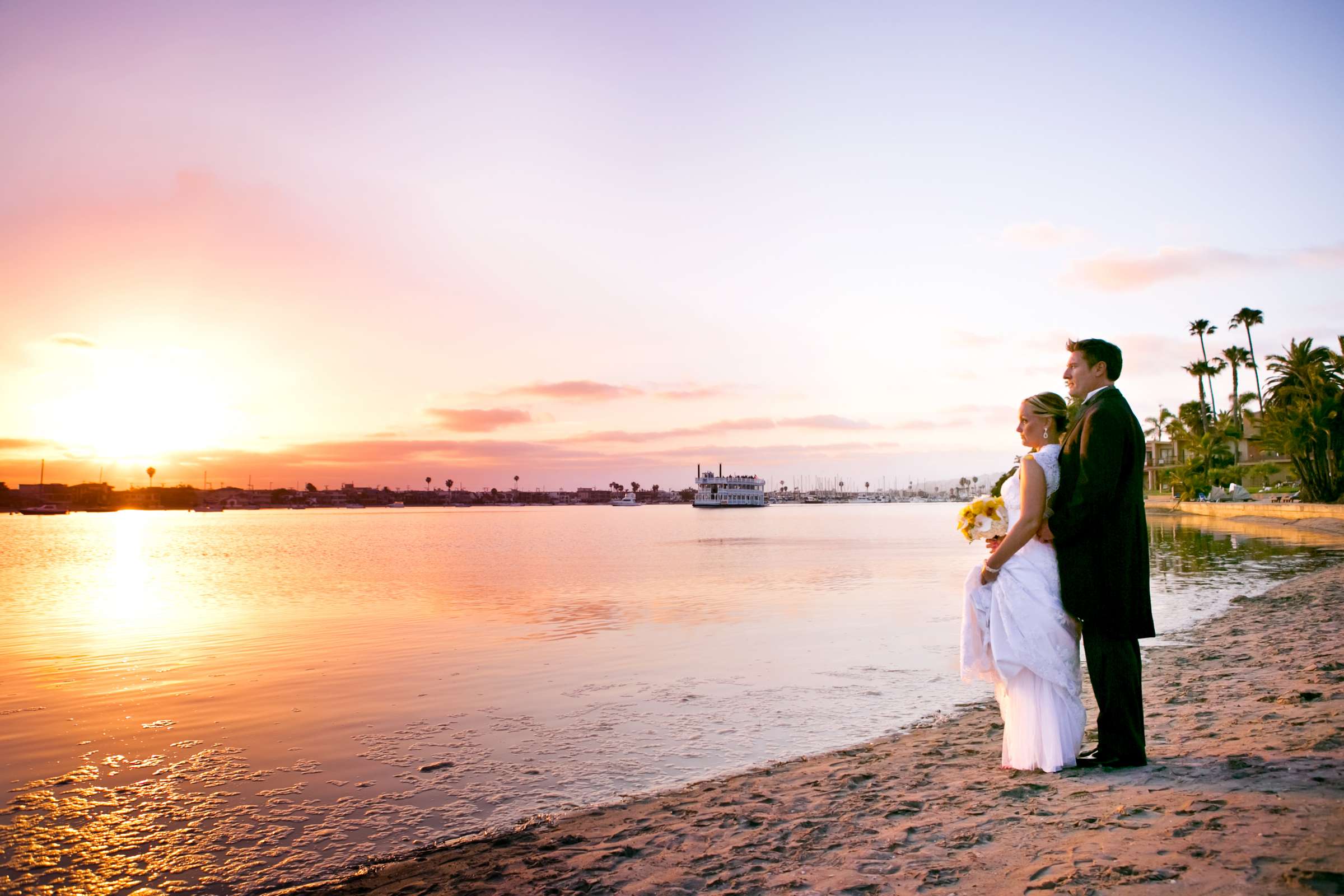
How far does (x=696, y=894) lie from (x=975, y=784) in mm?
2294

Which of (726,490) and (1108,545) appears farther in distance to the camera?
(726,490)

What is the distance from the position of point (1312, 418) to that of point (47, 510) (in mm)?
228887

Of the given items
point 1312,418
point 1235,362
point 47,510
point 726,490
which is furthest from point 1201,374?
point 47,510

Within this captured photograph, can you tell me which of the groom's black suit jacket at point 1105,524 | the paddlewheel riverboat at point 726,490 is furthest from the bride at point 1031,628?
Result: the paddlewheel riverboat at point 726,490

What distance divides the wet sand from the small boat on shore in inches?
A: 8981

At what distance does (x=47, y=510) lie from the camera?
609 ft

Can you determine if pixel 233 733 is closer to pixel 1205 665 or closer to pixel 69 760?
pixel 69 760

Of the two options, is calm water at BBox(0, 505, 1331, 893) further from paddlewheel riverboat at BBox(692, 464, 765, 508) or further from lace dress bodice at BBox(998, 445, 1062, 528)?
paddlewheel riverboat at BBox(692, 464, 765, 508)

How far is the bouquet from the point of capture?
16.9 ft

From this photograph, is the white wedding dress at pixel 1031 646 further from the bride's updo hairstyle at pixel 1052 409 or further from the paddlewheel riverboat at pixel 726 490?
the paddlewheel riverboat at pixel 726 490

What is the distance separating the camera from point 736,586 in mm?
24375

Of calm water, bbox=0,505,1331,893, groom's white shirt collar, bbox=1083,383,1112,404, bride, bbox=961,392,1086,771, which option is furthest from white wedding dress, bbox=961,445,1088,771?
calm water, bbox=0,505,1331,893

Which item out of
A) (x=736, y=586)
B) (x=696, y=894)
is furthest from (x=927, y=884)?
(x=736, y=586)

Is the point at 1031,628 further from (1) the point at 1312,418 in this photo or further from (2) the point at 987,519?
(1) the point at 1312,418
